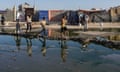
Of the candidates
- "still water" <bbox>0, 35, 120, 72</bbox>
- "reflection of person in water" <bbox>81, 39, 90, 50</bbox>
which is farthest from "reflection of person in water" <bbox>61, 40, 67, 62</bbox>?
"reflection of person in water" <bbox>81, 39, 90, 50</bbox>

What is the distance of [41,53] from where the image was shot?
65.6 ft

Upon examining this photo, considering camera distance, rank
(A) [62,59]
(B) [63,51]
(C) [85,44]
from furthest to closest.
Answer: (C) [85,44] → (B) [63,51] → (A) [62,59]

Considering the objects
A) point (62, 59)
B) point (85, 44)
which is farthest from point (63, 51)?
point (85, 44)

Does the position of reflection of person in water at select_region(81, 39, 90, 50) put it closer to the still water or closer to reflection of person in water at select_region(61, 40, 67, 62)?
the still water

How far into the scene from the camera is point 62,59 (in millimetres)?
17453

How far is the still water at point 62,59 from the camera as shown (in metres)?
14.8

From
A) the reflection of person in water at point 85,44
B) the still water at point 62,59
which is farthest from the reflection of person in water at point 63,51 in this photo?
the reflection of person in water at point 85,44

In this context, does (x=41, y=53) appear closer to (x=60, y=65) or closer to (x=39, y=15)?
(x=60, y=65)

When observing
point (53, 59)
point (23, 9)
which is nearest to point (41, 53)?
point (53, 59)

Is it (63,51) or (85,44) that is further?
(85,44)

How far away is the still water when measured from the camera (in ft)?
48.5

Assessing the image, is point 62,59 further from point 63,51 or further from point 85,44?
point 85,44

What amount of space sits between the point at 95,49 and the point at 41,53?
12.1 feet

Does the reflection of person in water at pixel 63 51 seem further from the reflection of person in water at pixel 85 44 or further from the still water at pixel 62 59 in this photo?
the reflection of person in water at pixel 85 44
